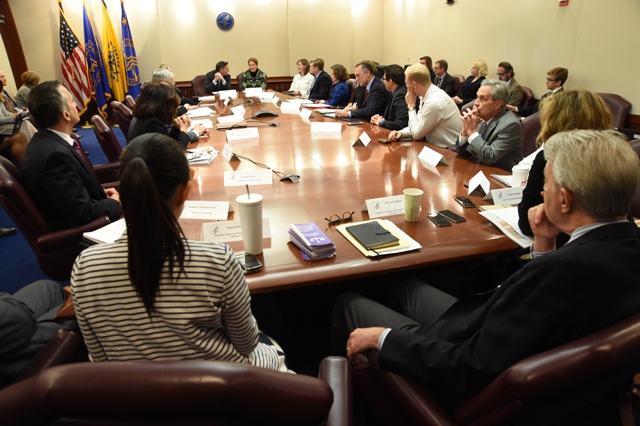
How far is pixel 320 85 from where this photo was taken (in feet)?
22.1

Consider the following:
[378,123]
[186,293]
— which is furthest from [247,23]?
[186,293]

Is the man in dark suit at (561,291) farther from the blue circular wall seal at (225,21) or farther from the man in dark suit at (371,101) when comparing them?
the blue circular wall seal at (225,21)

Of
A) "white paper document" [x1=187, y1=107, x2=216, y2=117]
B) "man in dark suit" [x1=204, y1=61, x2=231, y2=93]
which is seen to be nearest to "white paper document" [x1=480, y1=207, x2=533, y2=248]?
"white paper document" [x1=187, y1=107, x2=216, y2=117]

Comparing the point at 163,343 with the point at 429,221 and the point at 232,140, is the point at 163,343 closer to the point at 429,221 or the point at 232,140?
the point at 429,221

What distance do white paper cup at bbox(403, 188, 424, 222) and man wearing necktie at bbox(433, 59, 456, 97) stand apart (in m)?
5.63

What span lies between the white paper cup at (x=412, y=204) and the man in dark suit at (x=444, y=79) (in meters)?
5.63

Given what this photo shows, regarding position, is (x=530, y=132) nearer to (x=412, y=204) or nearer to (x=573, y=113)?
(x=573, y=113)

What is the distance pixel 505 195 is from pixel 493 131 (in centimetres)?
84

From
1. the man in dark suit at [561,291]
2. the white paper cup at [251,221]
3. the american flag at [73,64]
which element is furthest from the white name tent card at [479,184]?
the american flag at [73,64]

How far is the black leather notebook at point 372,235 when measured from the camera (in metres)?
1.54

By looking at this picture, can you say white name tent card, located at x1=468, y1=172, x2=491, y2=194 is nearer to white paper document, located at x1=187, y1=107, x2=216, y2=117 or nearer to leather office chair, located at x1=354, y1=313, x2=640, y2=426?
leather office chair, located at x1=354, y1=313, x2=640, y2=426

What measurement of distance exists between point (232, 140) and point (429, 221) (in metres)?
2.11

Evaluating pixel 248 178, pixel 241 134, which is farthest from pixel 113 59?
pixel 248 178

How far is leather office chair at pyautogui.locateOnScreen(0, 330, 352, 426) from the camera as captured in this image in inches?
22.4
